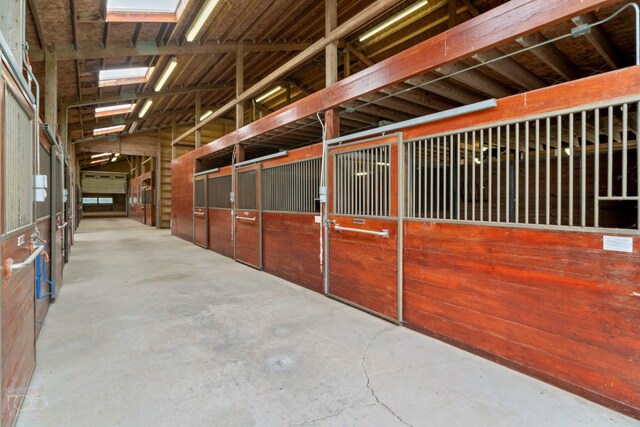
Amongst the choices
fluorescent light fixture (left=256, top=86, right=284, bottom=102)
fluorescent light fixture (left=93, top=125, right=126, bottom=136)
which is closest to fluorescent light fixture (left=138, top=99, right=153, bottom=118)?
fluorescent light fixture (left=93, top=125, right=126, bottom=136)

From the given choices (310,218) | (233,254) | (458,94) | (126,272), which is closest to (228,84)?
(233,254)

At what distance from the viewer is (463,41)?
88.6 inches

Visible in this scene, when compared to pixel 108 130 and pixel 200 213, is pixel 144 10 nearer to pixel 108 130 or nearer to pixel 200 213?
pixel 200 213

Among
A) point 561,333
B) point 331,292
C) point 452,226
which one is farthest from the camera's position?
point 331,292

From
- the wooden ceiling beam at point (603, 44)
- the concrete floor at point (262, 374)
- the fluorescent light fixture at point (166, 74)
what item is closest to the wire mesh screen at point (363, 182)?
the concrete floor at point (262, 374)

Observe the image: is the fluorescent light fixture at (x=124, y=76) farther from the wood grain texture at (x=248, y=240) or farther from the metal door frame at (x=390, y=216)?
the metal door frame at (x=390, y=216)

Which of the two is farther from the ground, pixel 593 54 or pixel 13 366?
pixel 593 54

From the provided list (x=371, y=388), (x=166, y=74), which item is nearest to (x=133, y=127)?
(x=166, y=74)

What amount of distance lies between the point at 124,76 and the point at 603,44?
26.1 ft

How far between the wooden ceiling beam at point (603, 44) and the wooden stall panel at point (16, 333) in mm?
3365

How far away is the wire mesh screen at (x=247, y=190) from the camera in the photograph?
5207mm

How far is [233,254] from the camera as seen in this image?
6.00m

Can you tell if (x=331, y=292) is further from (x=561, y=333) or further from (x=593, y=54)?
(x=593, y=54)

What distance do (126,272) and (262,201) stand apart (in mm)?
2328
